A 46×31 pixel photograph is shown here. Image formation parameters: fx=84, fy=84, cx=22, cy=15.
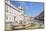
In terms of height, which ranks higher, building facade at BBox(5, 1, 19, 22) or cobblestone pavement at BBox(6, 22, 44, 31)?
building facade at BBox(5, 1, 19, 22)

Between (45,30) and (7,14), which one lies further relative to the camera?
(45,30)

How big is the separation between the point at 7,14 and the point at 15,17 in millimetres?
158

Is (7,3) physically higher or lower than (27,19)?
higher

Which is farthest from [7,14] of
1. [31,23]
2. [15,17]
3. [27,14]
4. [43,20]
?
[43,20]

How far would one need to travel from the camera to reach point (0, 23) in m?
1.52

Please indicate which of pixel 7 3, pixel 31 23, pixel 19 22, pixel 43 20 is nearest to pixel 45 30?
pixel 43 20

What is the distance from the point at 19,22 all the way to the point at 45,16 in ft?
1.76

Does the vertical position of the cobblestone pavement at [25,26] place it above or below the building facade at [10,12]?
below

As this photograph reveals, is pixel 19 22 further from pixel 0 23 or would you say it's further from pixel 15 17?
pixel 0 23

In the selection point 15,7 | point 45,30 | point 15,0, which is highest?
point 15,0

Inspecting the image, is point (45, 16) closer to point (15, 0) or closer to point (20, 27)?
point (20, 27)

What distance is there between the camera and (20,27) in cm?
159

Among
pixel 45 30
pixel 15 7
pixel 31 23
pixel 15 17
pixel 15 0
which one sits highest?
pixel 15 0

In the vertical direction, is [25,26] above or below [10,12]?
below
